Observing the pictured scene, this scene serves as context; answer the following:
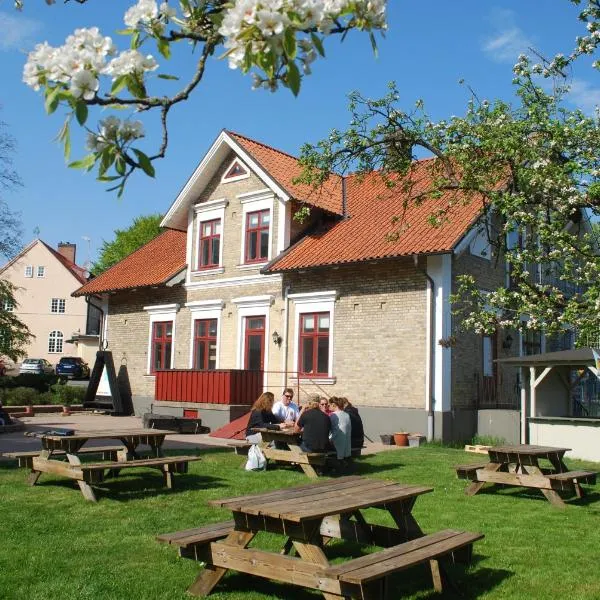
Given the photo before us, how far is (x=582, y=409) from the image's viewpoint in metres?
21.0

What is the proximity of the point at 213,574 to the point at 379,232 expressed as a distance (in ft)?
49.5

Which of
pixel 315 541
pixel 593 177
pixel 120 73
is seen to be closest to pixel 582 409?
pixel 593 177

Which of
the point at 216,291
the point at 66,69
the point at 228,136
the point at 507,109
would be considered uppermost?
the point at 228,136

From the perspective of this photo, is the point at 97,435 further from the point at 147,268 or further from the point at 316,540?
the point at 147,268

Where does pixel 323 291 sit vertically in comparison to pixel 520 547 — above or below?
above

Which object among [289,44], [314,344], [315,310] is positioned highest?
[315,310]

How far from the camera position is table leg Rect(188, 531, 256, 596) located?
5871mm

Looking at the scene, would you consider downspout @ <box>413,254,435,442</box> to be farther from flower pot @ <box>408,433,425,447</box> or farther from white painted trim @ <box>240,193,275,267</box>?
white painted trim @ <box>240,193,275,267</box>

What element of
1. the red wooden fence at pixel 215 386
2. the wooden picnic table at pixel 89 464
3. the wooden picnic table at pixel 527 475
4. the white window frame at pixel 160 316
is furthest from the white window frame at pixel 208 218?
the wooden picnic table at pixel 527 475

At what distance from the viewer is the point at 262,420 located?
1377 centimetres

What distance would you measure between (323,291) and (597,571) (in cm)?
1386

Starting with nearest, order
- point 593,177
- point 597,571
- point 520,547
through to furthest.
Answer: point 597,571 < point 520,547 < point 593,177

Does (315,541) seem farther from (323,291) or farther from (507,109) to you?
(323,291)

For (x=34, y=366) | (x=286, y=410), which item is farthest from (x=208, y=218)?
(x=34, y=366)
